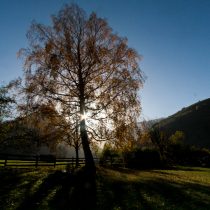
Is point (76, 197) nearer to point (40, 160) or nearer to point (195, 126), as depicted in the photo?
point (40, 160)

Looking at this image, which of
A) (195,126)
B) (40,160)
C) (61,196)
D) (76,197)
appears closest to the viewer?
(76,197)

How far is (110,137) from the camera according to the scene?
17891 mm

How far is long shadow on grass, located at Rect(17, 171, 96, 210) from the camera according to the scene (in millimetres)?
10266

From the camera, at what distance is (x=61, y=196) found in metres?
11.9

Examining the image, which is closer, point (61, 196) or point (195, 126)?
point (61, 196)

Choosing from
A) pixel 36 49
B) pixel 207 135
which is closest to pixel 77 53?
pixel 36 49

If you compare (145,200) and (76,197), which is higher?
(76,197)

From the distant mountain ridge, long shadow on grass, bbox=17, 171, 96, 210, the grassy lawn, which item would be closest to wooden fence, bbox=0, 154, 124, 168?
the grassy lawn

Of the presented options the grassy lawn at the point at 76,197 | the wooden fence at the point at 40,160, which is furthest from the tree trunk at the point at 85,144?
the wooden fence at the point at 40,160

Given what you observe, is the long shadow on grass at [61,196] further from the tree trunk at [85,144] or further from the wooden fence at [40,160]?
the wooden fence at [40,160]

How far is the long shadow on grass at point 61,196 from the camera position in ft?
33.7

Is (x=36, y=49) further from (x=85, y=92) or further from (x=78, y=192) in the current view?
(x=78, y=192)

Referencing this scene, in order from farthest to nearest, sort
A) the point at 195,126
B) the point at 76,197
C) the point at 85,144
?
the point at 195,126 < the point at 85,144 < the point at 76,197

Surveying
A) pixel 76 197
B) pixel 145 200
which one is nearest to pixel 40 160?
pixel 76 197
